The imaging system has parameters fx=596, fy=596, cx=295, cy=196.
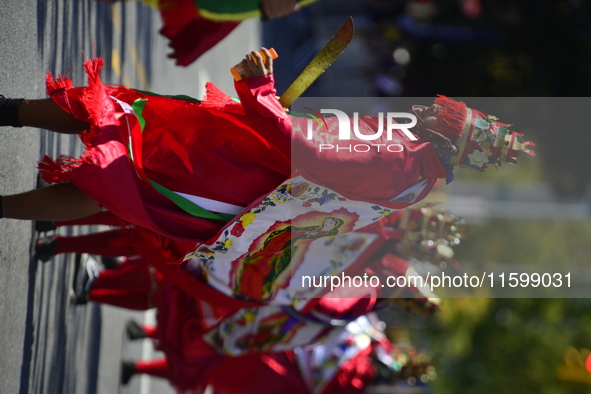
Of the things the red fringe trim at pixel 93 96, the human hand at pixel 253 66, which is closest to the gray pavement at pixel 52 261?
the red fringe trim at pixel 93 96

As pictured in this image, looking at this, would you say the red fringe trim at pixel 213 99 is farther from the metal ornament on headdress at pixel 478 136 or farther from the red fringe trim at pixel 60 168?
the metal ornament on headdress at pixel 478 136

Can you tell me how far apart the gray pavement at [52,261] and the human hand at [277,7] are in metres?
1.01

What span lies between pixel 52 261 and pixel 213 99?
1530 mm

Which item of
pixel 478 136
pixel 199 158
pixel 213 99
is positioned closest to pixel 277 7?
pixel 213 99

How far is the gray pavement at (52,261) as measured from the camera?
262 centimetres

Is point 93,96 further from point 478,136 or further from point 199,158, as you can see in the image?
point 478,136

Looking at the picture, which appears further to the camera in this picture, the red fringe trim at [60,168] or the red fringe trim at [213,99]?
the red fringe trim at [213,99]

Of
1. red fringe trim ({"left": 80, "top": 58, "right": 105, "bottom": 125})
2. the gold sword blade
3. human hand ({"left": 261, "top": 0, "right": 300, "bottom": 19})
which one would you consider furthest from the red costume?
human hand ({"left": 261, "top": 0, "right": 300, "bottom": 19})

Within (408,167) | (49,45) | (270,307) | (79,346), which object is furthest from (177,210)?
(79,346)

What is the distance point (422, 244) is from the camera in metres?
2.93

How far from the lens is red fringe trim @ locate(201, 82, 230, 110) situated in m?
2.19

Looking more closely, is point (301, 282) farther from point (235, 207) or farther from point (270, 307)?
point (235, 207)

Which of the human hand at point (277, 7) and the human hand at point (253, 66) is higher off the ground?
the human hand at point (277, 7)

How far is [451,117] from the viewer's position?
2.10 meters
